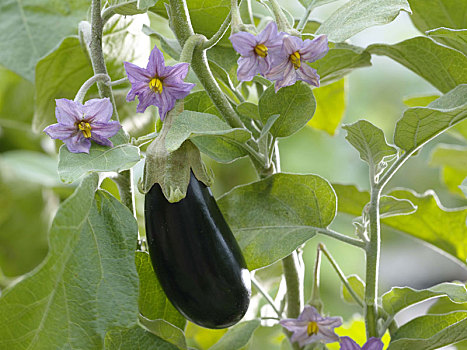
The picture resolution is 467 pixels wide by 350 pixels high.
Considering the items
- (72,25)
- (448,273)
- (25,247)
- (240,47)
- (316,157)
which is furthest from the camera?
(448,273)

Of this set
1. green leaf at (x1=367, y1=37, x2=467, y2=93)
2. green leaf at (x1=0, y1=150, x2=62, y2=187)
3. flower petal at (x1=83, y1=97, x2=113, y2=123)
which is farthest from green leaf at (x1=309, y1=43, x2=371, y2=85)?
green leaf at (x1=0, y1=150, x2=62, y2=187)

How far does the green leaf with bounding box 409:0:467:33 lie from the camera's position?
38 cm

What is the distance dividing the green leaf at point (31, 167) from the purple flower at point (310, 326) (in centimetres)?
38

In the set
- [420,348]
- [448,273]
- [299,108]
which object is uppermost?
[299,108]

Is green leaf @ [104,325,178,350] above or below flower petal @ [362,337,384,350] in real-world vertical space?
above

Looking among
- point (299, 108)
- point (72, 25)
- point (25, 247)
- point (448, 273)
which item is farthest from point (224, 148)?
point (448, 273)

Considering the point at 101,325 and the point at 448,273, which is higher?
the point at 101,325

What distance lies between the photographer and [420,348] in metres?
0.29

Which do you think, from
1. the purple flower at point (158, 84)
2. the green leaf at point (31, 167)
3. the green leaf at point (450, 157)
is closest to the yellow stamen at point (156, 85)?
the purple flower at point (158, 84)

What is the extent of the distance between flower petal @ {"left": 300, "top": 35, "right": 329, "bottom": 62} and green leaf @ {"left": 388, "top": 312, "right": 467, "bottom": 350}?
0.41 ft

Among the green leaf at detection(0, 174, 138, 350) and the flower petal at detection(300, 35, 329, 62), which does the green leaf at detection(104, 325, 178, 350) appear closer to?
the green leaf at detection(0, 174, 138, 350)

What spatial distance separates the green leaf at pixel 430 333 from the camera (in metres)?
0.28

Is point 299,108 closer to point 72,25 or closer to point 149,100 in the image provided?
point 149,100

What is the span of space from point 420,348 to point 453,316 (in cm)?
3
